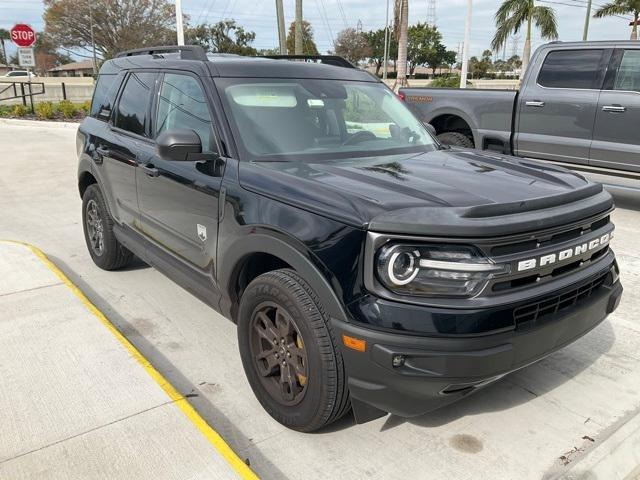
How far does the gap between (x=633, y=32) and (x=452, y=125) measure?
96.1ft

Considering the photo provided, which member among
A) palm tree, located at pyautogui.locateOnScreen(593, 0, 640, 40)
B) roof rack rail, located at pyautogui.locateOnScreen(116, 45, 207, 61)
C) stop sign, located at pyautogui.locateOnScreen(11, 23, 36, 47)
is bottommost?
roof rack rail, located at pyautogui.locateOnScreen(116, 45, 207, 61)

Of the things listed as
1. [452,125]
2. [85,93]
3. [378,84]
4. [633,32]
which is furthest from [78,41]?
[378,84]

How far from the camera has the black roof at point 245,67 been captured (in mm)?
3495

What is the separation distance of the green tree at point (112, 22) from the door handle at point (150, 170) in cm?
5292

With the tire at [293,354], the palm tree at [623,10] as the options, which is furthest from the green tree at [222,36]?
the tire at [293,354]

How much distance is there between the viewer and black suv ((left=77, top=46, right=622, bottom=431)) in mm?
2271

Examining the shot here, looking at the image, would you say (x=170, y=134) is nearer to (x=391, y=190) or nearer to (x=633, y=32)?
(x=391, y=190)

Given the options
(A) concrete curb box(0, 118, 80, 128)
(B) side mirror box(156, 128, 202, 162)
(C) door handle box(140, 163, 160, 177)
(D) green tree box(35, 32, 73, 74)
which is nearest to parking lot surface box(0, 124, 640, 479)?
(C) door handle box(140, 163, 160, 177)

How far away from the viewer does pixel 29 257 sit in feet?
17.2

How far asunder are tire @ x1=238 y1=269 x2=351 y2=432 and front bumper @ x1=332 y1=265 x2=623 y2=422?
0.33 feet

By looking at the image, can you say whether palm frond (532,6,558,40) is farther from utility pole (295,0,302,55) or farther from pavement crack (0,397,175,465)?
pavement crack (0,397,175,465)

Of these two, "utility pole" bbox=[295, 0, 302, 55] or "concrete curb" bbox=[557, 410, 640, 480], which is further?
"utility pole" bbox=[295, 0, 302, 55]

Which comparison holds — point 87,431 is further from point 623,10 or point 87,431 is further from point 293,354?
point 623,10

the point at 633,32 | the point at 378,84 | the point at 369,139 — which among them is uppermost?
the point at 633,32
